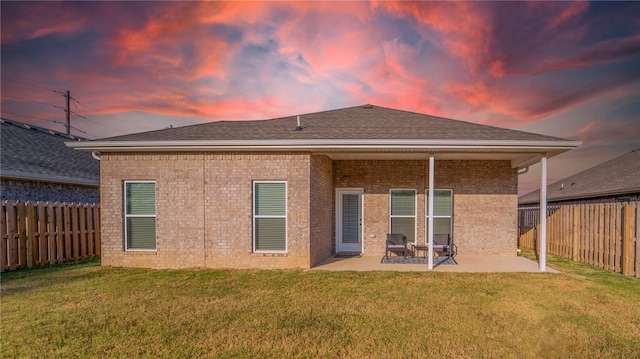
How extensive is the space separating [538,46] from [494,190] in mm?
6010

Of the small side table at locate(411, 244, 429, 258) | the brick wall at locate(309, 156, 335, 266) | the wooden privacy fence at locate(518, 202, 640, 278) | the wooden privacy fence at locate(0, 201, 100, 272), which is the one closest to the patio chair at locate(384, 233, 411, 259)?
the small side table at locate(411, 244, 429, 258)

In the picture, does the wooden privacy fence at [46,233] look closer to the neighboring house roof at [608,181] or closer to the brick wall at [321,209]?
the brick wall at [321,209]

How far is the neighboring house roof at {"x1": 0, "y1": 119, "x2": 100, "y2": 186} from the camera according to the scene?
1148cm

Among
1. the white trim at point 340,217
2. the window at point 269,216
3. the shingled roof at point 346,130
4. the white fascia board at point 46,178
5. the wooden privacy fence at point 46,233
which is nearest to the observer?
the wooden privacy fence at point 46,233

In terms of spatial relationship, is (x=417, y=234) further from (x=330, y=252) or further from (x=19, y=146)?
(x=19, y=146)

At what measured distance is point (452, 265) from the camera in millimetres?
9625

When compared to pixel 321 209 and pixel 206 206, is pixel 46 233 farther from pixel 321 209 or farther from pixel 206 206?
pixel 321 209

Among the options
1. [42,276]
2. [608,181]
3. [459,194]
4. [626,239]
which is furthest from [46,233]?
[608,181]

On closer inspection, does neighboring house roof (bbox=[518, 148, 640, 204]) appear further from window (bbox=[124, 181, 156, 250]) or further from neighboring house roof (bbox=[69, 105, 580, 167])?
window (bbox=[124, 181, 156, 250])

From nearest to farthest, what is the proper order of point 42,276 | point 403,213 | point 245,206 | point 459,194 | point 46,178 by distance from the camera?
point 42,276 < point 245,206 < point 459,194 < point 403,213 < point 46,178

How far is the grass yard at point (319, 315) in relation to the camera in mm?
4227

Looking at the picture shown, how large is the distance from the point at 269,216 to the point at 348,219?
356cm

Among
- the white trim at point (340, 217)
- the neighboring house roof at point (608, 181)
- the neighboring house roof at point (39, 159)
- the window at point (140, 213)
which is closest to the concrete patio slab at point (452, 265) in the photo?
the white trim at point (340, 217)

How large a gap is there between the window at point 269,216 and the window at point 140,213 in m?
2.82
